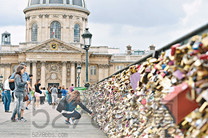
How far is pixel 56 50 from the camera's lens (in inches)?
2645

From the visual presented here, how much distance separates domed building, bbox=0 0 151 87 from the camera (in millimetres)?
67250

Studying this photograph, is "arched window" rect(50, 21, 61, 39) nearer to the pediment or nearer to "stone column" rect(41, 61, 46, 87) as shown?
the pediment

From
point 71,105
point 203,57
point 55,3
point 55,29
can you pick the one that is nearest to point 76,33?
point 55,29

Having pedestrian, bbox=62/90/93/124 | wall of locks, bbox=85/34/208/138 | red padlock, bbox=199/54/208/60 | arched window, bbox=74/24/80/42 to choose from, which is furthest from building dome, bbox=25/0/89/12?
red padlock, bbox=199/54/208/60

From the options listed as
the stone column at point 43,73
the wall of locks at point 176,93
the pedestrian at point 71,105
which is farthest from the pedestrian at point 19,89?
the stone column at point 43,73

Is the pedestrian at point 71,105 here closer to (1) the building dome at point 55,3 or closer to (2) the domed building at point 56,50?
(2) the domed building at point 56,50

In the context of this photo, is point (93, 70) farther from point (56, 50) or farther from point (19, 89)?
point (19, 89)

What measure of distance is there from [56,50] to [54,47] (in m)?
0.61

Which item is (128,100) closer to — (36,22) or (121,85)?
(121,85)

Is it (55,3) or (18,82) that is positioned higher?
(55,3)

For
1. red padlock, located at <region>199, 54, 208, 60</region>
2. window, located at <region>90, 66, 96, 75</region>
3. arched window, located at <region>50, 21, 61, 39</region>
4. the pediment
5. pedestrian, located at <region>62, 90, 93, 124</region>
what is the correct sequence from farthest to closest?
arched window, located at <region>50, 21, 61, 39</region> → window, located at <region>90, 66, 96, 75</region> → the pediment → pedestrian, located at <region>62, 90, 93, 124</region> → red padlock, located at <region>199, 54, 208, 60</region>

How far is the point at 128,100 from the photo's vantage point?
5602 millimetres

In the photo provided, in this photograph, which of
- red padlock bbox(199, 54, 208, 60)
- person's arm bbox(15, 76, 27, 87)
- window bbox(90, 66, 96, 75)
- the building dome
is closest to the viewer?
red padlock bbox(199, 54, 208, 60)

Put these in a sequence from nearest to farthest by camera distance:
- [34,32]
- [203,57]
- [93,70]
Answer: [203,57] → [93,70] → [34,32]
